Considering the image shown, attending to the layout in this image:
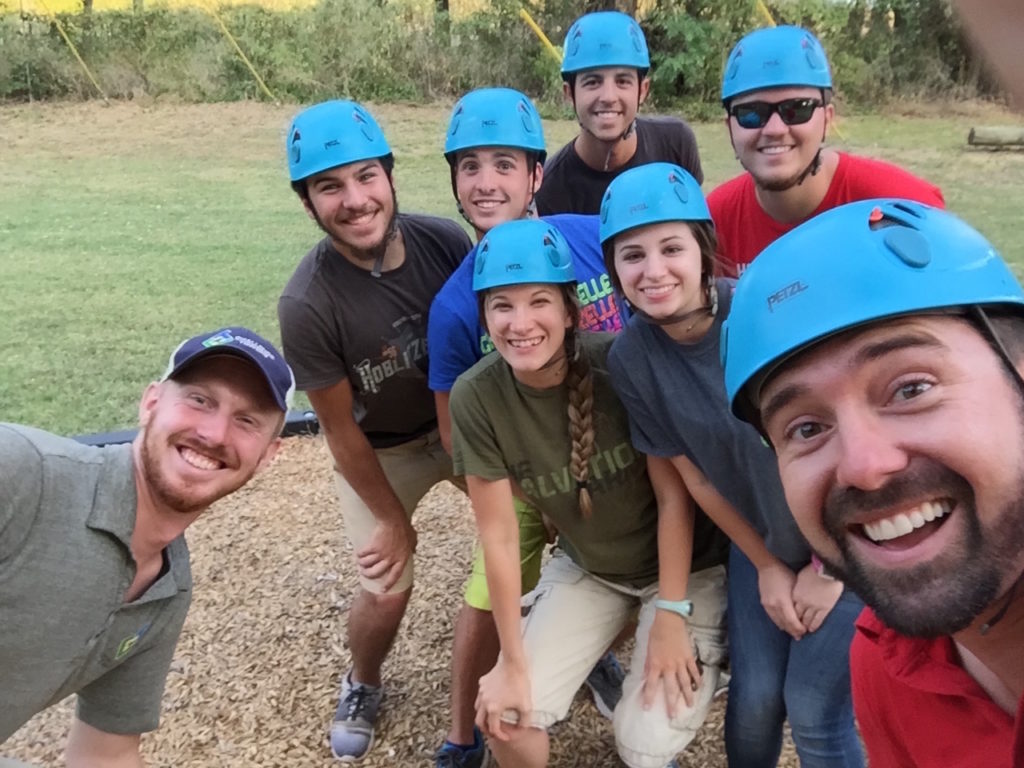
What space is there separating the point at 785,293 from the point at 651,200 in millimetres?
1244

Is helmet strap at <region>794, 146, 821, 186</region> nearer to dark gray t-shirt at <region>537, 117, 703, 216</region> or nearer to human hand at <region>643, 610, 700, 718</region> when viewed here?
dark gray t-shirt at <region>537, 117, 703, 216</region>

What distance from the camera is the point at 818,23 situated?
667 inches

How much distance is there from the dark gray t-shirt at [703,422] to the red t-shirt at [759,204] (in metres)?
0.62

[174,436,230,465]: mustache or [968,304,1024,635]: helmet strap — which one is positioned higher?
[968,304,1024,635]: helmet strap

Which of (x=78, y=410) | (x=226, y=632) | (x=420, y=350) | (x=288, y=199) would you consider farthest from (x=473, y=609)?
(x=288, y=199)

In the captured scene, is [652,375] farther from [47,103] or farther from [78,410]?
[47,103]

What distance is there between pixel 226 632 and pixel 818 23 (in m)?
16.6

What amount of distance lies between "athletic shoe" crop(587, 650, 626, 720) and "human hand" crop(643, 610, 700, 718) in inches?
32.6

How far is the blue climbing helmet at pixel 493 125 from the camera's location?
3.26 m

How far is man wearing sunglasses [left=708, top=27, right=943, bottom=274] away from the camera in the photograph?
313 cm

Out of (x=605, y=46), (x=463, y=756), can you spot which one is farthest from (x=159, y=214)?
(x=463, y=756)

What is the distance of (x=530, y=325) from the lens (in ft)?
8.73

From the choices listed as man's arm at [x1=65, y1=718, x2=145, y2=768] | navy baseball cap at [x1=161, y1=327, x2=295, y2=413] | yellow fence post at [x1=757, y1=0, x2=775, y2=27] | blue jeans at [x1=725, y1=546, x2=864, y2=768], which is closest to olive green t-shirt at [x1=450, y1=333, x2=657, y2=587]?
blue jeans at [x1=725, y1=546, x2=864, y2=768]

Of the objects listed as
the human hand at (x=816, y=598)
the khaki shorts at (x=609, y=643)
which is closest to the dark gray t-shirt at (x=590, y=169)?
the khaki shorts at (x=609, y=643)
